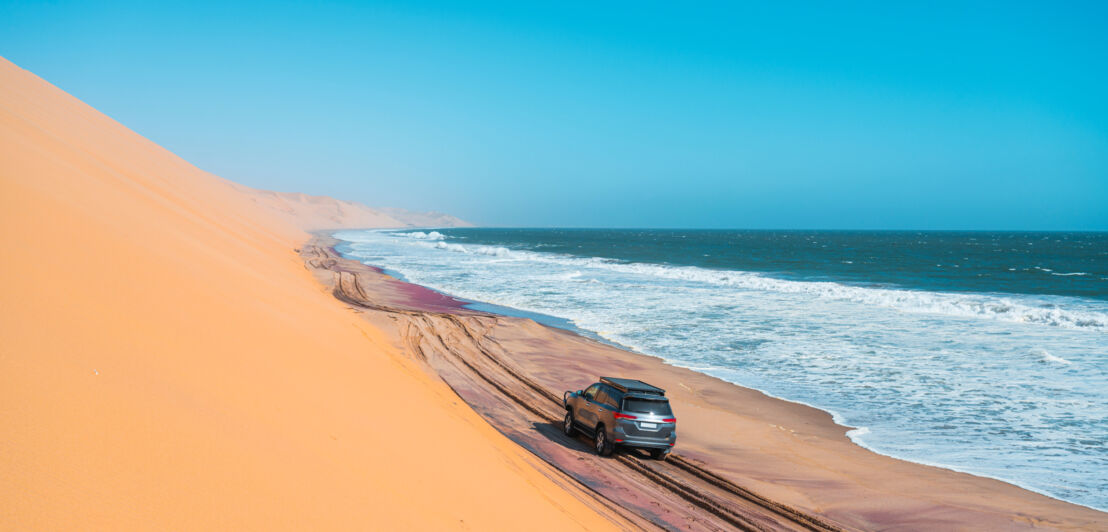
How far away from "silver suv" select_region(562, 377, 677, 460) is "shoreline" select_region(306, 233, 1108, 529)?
44.9 inches

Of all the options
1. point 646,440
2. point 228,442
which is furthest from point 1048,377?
point 228,442

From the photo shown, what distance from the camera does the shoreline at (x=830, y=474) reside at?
11156 mm

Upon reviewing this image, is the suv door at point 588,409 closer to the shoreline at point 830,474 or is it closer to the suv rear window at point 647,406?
the suv rear window at point 647,406

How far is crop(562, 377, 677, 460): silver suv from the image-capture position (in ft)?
43.8

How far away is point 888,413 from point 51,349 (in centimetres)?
1880

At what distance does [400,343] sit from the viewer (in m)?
22.0

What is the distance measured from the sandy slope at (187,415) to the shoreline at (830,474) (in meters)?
4.69

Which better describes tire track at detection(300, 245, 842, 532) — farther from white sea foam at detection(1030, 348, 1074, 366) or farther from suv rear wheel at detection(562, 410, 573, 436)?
white sea foam at detection(1030, 348, 1074, 366)

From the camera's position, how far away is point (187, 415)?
→ 5.75 meters

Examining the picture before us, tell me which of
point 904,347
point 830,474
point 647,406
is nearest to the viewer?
point 830,474

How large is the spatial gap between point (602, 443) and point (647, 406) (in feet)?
4.19

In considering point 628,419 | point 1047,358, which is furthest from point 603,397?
point 1047,358

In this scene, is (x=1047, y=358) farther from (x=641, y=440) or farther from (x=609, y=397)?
(x=609, y=397)

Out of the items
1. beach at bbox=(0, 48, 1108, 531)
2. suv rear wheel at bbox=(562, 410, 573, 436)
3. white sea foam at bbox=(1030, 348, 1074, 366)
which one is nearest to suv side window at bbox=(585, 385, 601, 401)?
suv rear wheel at bbox=(562, 410, 573, 436)
